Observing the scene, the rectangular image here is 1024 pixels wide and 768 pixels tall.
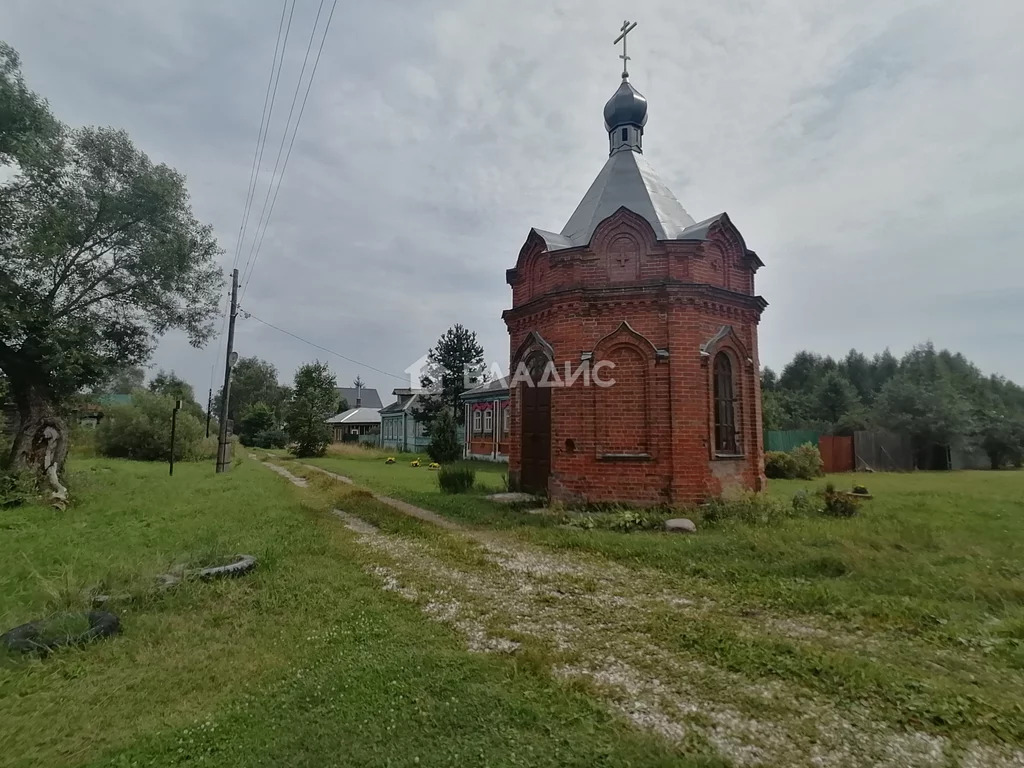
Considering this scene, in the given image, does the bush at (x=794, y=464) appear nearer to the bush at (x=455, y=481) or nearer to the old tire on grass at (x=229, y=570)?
the bush at (x=455, y=481)

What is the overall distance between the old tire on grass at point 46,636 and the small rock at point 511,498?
7.25 meters

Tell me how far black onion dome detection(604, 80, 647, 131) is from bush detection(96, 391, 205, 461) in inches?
1042

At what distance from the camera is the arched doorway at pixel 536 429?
1138cm

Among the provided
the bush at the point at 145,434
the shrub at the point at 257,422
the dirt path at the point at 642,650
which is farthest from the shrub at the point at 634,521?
the shrub at the point at 257,422

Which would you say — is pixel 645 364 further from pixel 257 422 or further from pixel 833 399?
pixel 257 422

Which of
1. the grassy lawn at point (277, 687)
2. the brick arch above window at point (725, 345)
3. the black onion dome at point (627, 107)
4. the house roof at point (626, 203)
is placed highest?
the black onion dome at point (627, 107)

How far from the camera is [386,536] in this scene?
8688 mm

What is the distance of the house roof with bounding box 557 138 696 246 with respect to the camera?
11352 mm

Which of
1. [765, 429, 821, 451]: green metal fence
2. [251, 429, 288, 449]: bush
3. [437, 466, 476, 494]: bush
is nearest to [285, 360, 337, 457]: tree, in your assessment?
[251, 429, 288, 449]: bush

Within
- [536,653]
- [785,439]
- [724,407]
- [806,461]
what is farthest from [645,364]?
[785,439]

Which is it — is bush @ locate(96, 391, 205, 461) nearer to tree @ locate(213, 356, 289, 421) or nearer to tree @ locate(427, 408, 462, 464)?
tree @ locate(427, 408, 462, 464)

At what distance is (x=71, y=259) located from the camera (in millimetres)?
12898

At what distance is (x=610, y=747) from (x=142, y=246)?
15.8 meters

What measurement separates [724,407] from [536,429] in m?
3.86
